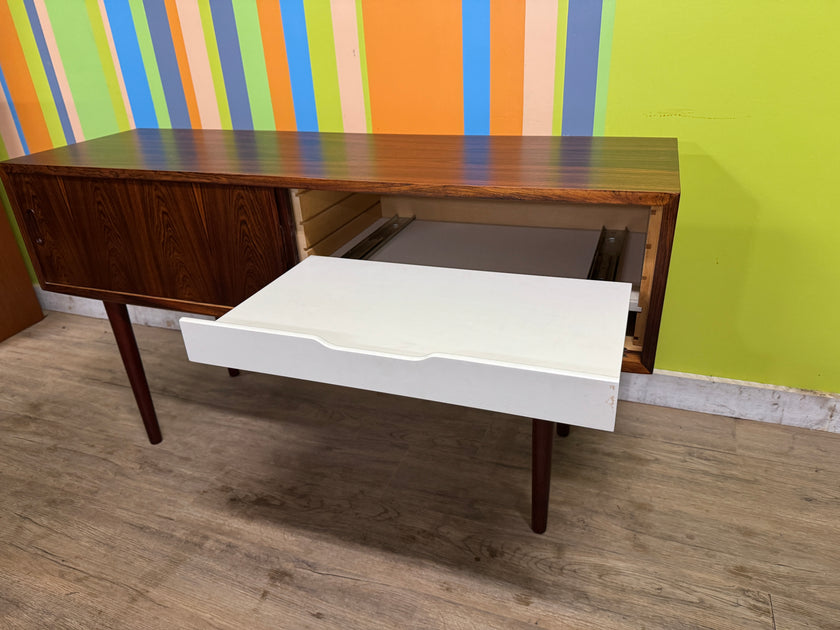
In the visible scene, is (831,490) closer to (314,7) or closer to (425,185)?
(425,185)

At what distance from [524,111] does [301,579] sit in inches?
45.2

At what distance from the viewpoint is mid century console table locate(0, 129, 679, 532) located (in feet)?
2.65

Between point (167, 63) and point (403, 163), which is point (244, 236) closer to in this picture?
point (403, 163)

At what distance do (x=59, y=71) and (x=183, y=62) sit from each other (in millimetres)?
493

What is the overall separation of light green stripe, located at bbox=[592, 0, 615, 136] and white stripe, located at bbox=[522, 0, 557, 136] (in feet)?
0.33

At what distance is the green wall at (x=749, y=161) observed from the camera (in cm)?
122

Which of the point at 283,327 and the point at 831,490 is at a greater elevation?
the point at 283,327

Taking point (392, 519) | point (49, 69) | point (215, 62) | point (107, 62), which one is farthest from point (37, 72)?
point (392, 519)

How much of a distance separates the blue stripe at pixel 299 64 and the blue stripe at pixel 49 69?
859 mm

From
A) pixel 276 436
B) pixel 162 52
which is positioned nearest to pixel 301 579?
pixel 276 436

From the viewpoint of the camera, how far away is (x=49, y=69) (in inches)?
74.1

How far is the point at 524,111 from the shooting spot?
56.9 inches

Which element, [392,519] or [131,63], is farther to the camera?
[131,63]

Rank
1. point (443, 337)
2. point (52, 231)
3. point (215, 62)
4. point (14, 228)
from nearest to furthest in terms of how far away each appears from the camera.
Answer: point (443, 337) → point (52, 231) → point (215, 62) → point (14, 228)
